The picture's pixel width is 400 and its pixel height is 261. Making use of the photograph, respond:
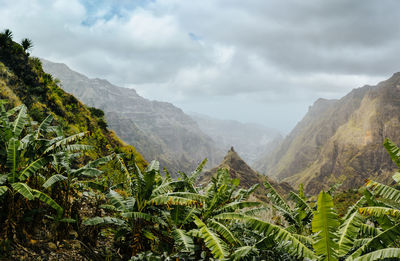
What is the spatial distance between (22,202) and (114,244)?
2258 millimetres

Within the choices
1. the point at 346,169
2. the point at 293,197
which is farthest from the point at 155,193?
the point at 346,169

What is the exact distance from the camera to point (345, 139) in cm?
17350

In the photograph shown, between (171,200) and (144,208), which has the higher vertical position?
(171,200)

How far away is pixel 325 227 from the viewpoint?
4098mm

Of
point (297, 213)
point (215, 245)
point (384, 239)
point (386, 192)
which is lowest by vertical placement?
point (215, 245)

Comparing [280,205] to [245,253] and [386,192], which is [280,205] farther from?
[245,253]

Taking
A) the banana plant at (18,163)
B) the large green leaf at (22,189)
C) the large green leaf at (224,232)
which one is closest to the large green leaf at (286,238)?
the large green leaf at (224,232)

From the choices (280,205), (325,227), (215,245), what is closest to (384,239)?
(325,227)

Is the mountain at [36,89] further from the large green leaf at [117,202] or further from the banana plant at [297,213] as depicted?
the banana plant at [297,213]

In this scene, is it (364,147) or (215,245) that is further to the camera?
(364,147)

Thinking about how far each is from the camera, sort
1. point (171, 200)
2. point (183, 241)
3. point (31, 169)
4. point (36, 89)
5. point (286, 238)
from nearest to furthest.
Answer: point (286, 238) → point (183, 241) → point (31, 169) → point (171, 200) → point (36, 89)

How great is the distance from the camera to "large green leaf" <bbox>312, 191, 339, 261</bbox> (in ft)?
13.3

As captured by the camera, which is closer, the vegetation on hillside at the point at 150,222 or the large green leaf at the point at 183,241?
the vegetation on hillside at the point at 150,222

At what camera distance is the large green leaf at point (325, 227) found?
13.3 ft
